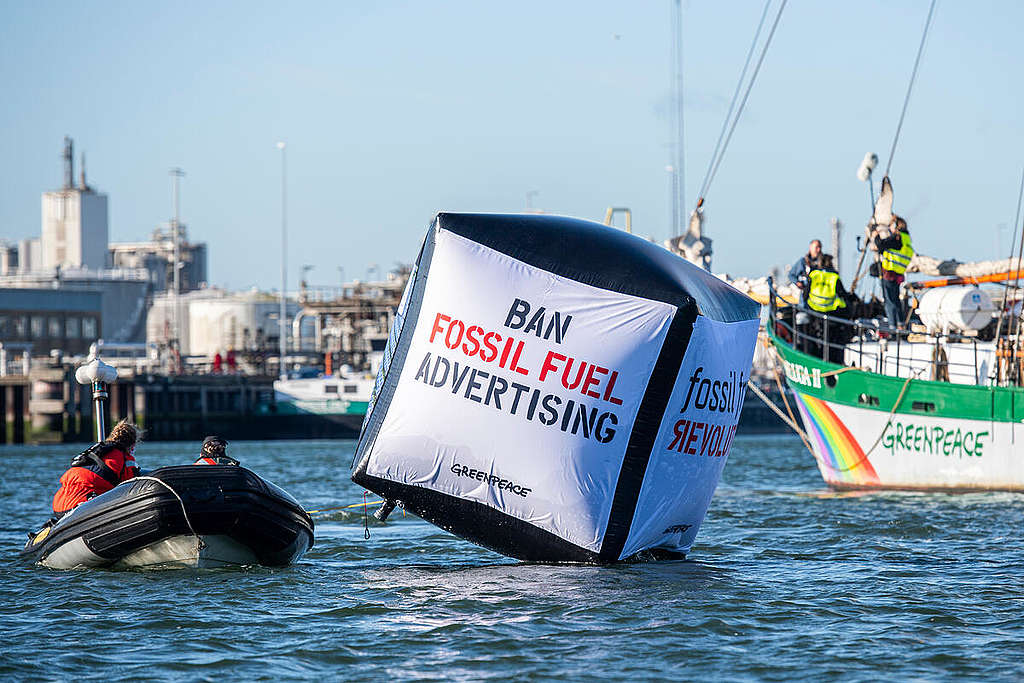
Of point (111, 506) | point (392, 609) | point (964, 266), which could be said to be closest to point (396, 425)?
point (392, 609)

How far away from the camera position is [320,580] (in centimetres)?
1415

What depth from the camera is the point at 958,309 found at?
81.8 ft

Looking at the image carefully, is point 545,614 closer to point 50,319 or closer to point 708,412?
point 708,412

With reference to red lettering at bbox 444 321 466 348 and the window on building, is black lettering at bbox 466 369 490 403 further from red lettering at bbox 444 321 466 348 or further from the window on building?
the window on building

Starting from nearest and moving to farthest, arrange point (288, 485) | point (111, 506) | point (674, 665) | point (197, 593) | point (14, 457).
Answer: point (674, 665) < point (197, 593) < point (111, 506) < point (288, 485) < point (14, 457)

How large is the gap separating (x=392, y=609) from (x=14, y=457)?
36719 millimetres

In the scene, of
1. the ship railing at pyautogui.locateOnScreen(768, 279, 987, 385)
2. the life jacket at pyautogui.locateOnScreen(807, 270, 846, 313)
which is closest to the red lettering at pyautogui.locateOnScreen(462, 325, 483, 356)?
the ship railing at pyautogui.locateOnScreen(768, 279, 987, 385)

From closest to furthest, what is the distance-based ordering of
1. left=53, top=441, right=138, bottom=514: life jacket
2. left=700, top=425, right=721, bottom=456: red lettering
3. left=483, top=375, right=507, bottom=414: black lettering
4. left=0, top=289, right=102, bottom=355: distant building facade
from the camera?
left=483, top=375, right=507, bottom=414: black lettering
left=700, top=425, right=721, bottom=456: red lettering
left=53, top=441, right=138, bottom=514: life jacket
left=0, top=289, right=102, bottom=355: distant building facade

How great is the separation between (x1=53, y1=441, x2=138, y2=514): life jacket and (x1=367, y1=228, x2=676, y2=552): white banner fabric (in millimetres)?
3410

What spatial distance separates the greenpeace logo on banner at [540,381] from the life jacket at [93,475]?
13.8ft

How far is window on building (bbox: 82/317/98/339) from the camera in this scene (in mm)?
81312

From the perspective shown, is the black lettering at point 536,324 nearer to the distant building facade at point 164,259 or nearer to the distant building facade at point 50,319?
the distant building facade at point 50,319

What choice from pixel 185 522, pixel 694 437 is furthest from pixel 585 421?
pixel 185 522

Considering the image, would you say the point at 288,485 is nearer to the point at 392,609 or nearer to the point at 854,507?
the point at 854,507
